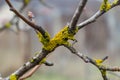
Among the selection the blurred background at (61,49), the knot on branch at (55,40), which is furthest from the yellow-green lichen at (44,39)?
the blurred background at (61,49)

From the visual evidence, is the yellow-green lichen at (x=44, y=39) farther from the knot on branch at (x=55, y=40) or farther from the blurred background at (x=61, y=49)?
the blurred background at (x=61, y=49)

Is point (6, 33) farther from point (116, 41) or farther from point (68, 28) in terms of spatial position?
point (68, 28)

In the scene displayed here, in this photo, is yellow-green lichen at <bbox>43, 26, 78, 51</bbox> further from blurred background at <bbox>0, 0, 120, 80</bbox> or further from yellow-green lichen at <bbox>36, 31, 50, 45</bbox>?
blurred background at <bbox>0, 0, 120, 80</bbox>

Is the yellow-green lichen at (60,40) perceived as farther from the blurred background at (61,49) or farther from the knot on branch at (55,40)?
the blurred background at (61,49)

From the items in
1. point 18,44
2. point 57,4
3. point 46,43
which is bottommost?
point 46,43

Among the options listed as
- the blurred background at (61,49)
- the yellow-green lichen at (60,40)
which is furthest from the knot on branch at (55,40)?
the blurred background at (61,49)

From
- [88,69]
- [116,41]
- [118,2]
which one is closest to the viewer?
[118,2]

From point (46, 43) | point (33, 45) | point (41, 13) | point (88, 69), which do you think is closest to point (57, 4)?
point (41, 13)

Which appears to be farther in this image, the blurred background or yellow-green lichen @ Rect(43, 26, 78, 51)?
the blurred background

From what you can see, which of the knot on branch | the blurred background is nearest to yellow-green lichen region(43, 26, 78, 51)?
the knot on branch

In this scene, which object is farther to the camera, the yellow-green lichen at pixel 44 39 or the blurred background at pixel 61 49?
the blurred background at pixel 61 49

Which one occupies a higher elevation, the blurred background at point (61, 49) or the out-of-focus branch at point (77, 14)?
the blurred background at point (61, 49)
